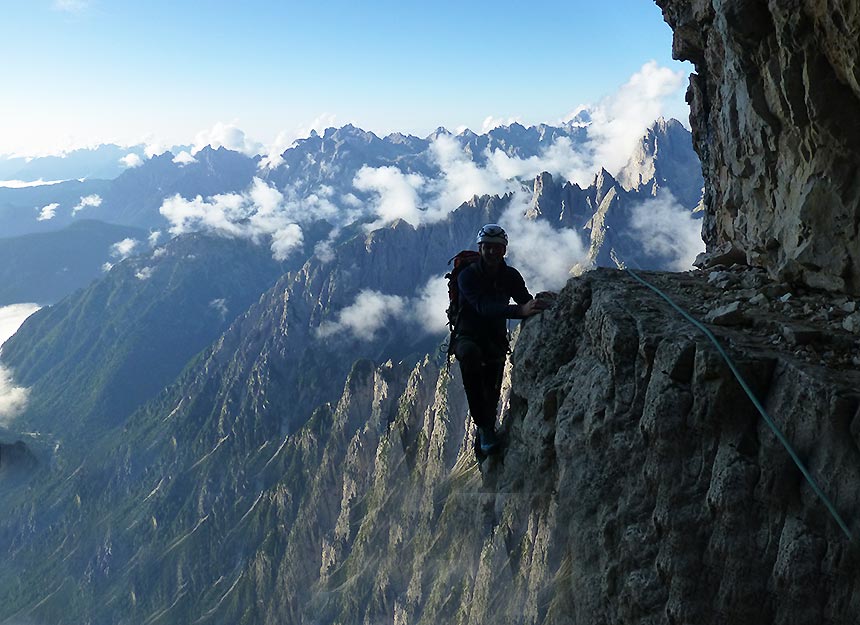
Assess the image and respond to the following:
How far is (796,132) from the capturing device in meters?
11.1

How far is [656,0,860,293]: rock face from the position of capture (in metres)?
9.52

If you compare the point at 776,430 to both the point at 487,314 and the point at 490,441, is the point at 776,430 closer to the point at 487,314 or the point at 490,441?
the point at 487,314

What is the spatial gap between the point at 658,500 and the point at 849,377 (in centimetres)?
320

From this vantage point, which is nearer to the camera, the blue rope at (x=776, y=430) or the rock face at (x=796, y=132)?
the blue rope at (x=776, y=430)

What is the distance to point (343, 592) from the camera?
5704 inches

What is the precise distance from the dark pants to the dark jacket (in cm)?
26

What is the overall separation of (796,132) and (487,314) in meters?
7.04

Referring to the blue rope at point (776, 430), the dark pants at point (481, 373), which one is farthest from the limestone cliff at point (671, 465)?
the dark pants at point (481, 373)

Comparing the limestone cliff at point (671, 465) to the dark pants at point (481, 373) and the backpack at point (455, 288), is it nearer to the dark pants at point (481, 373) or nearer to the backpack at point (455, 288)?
the dark pants at point (481, 373)

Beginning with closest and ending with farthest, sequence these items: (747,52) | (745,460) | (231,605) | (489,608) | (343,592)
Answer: (745,460) → (747,52) → (489,608) → (343,592) → (231,605)

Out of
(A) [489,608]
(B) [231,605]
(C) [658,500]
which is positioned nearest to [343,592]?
(B) [231,605]

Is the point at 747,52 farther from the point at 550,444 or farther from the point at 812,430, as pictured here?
the point at 550,444

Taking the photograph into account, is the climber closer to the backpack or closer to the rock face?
the backpack

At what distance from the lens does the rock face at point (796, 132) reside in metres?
9.52
